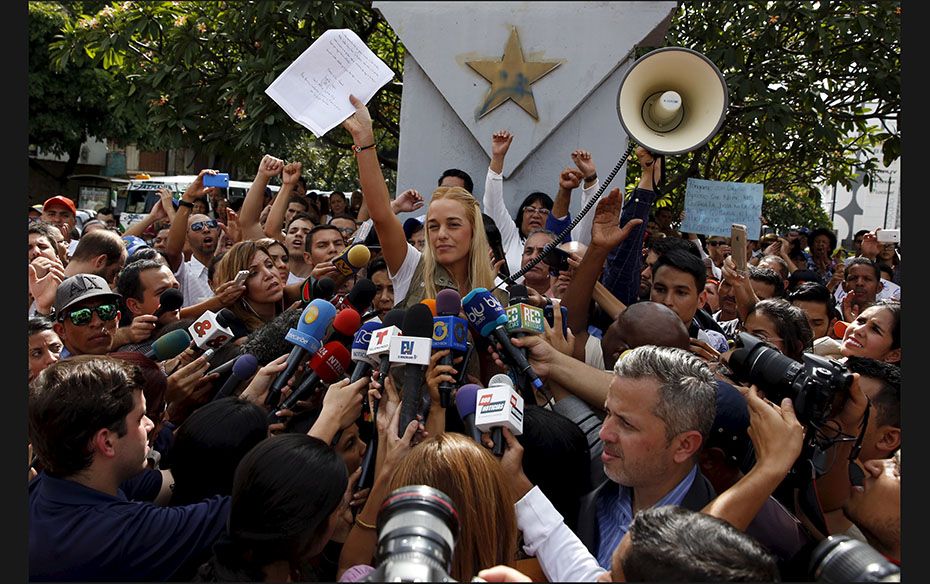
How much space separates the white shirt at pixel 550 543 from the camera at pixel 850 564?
0.74m

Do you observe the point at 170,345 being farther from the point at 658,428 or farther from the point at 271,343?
the point at 658,428

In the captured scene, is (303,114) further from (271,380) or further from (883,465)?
(883,465)

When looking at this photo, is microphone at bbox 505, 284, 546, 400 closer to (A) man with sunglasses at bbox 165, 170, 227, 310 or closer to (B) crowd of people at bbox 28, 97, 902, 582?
(B) crowd of people at bbox 28, 97, 902, 582

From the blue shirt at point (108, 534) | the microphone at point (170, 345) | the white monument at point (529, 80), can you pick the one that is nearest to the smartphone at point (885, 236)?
the white monument at point (529, 80)

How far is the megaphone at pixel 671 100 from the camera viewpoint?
3.77m

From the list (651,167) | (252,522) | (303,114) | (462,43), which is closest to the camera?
(252,522)

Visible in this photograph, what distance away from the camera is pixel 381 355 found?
268 cm

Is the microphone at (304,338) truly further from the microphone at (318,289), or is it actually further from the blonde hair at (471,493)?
the blonde hair at (471,493)

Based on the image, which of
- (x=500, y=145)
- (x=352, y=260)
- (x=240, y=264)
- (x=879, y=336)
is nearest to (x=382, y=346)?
(x=352, y=260)

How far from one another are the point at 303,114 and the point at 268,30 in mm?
4930

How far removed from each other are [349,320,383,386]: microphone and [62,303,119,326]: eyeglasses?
4.67 feet

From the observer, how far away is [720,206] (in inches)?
268

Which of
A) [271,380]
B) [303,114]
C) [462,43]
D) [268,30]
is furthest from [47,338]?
[268,30]

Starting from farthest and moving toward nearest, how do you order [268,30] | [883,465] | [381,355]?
[268,30]
[381,355]
[883,465]
